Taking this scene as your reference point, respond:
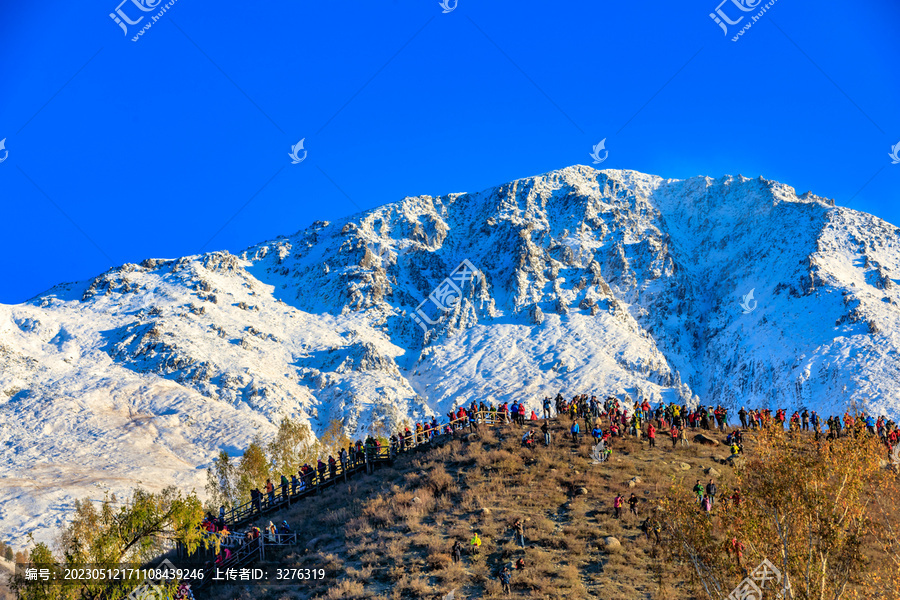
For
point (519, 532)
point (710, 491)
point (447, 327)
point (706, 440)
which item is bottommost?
point (519, 532)

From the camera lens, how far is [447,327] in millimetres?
124625

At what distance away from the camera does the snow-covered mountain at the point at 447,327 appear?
8325cm

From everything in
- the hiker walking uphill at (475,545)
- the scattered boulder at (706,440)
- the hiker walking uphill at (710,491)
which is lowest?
the hiker walking uphill at (475,545)

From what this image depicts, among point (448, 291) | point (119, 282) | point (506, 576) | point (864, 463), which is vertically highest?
point (119, 282)

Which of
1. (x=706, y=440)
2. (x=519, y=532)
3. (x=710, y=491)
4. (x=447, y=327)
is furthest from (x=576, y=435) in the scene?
(x=447, y=327)

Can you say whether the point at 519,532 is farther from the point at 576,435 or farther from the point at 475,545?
the point at 576,435

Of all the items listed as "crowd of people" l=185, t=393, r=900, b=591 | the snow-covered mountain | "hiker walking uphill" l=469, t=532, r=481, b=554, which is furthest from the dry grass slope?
the snow-covered mountain

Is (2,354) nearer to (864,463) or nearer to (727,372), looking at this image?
(864,463)

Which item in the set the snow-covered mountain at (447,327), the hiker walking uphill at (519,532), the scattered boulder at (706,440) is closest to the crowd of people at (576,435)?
the hiker walking uphill at (519,532)

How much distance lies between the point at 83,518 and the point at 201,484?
1617 centimetres

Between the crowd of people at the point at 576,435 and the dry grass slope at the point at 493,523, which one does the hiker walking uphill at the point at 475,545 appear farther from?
the dry grass slope at the point at 493,523

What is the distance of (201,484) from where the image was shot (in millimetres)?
72625

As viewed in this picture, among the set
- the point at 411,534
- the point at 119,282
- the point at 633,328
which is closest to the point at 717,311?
the point at 633,328

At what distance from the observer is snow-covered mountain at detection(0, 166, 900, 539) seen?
83.2 m
